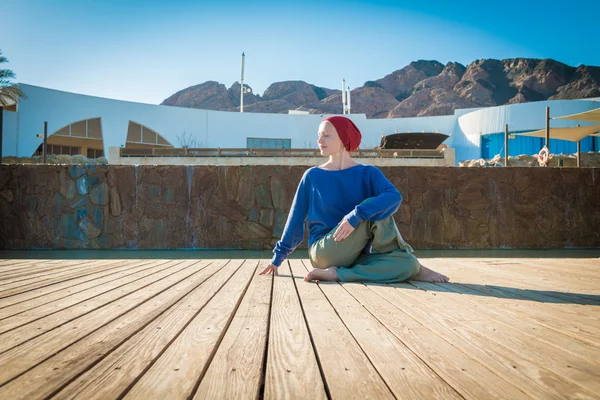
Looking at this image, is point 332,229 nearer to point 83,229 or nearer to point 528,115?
point 83,229

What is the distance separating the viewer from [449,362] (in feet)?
3.64

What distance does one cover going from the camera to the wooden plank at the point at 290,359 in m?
0.94

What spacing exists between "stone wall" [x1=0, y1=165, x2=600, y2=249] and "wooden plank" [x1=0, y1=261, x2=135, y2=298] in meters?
3.45

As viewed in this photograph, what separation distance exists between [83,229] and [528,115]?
22.7 meters

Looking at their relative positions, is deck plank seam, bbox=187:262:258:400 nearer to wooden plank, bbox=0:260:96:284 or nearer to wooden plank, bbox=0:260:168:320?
wooden plank, bbox=0:260:168:320

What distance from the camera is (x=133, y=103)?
899 inches

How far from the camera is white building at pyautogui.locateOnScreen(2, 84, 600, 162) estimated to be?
70.2 ft

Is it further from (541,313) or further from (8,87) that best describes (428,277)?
(8,87)

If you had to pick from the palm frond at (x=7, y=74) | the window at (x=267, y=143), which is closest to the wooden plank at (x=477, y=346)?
the palm frond at (x=7, y=74)

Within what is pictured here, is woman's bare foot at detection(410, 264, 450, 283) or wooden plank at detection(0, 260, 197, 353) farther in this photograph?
woman's bare foot at detection(410, 264, 450, 283)

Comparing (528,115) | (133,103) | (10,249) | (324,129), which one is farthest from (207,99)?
(324,129)

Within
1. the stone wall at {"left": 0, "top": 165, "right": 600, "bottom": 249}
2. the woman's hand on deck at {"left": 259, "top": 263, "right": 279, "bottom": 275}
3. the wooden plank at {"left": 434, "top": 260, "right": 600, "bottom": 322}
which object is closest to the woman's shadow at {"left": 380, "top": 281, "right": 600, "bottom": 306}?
the wooden plank at {"left": 434, "top": 260, "right": 600, "bottom": 322}

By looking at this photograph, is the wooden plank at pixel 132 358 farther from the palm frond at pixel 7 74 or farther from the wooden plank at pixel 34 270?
the palm frond at pixel 7 74

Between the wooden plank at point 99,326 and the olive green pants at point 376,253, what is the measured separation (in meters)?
0.84
